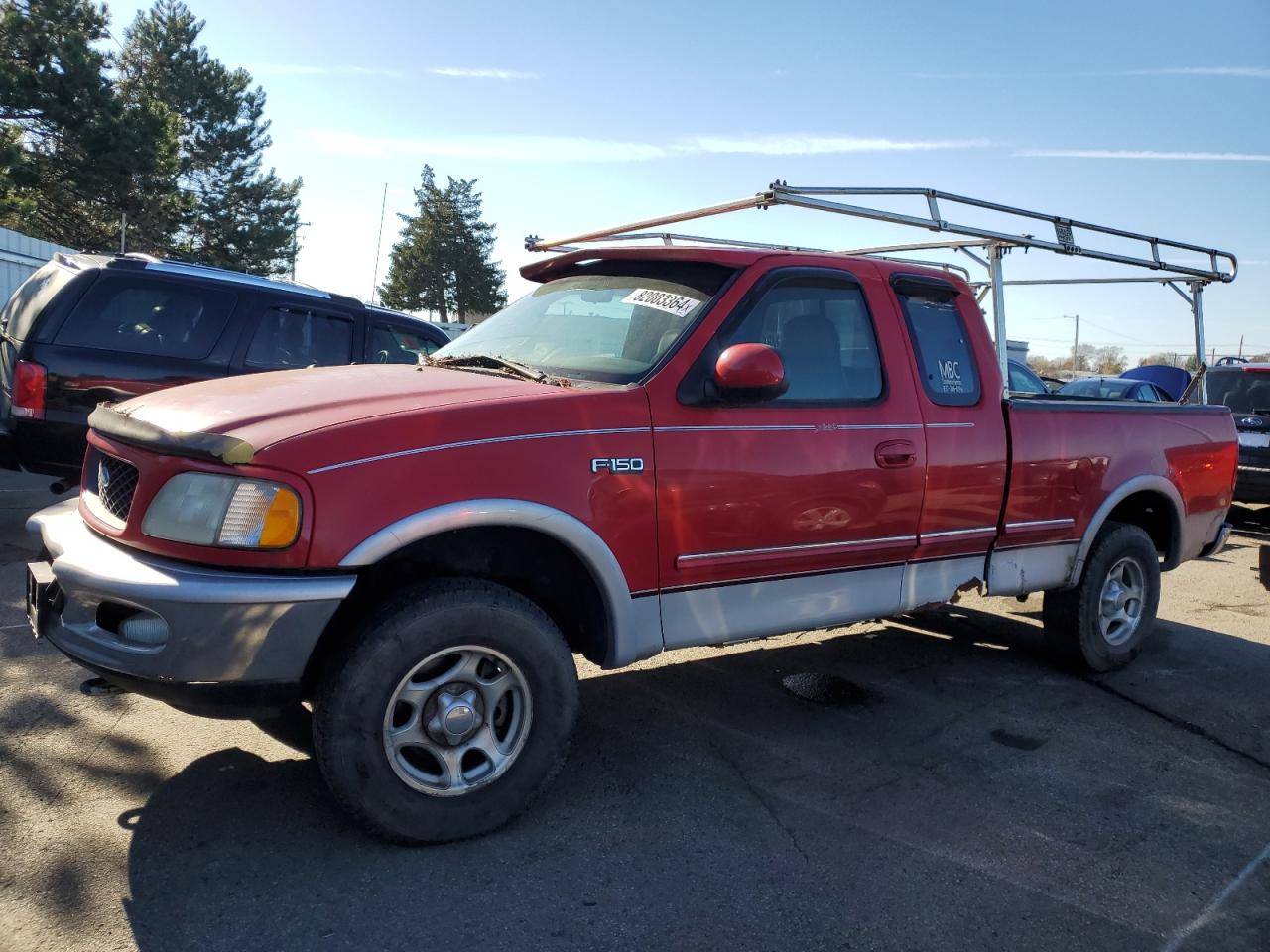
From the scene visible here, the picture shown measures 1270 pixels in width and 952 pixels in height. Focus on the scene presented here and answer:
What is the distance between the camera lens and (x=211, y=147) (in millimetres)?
42250

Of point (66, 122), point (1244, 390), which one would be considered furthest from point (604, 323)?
point (66, 122)

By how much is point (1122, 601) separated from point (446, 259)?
2208 inches

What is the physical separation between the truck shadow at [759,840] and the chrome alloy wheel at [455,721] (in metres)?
0.23

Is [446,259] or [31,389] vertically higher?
[446,259]

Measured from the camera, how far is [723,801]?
3.45m

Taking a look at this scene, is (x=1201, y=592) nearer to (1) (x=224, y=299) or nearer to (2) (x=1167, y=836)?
(2) (x=1167, y=836)

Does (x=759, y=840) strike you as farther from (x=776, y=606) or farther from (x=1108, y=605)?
(x=1108, y=605)

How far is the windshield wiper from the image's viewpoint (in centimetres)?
340

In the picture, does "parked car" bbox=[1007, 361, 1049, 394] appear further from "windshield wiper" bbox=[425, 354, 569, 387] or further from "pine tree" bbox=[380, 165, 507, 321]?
"pine tree" bbox=[380, 165, 507, 321]

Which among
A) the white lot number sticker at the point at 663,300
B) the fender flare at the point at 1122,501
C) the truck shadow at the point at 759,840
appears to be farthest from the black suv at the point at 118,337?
the fender flare at the point at 1122,501

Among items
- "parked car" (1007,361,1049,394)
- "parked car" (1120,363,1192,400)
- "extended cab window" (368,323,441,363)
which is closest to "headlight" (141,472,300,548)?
"extended cab window" (368,323,441,363)

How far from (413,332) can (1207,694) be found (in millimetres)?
6434

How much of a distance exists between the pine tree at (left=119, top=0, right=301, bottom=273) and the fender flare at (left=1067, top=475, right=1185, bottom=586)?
38.5 metres

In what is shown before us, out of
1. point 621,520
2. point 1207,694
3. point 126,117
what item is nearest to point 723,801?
point 621,520
